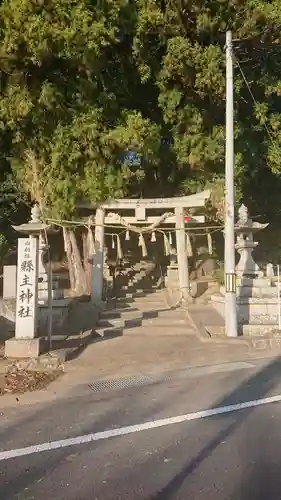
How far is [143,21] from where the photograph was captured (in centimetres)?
1317

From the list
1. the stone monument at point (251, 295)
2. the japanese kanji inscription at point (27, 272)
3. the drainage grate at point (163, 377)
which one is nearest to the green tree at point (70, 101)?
the stone monument at point (251, 295)

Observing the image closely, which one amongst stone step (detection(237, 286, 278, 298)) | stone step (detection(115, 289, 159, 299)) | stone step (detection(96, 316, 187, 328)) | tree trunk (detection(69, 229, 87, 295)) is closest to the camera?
stone step (detection(96, 316, 187, 328))

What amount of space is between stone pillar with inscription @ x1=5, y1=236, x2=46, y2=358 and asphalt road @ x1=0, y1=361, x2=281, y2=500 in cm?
198

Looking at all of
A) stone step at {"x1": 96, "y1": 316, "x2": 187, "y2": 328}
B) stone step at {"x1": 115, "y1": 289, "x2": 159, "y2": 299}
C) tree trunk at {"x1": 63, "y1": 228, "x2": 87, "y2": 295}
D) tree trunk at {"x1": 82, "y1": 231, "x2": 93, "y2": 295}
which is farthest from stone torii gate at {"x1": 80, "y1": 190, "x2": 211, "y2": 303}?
stone step at {"x1": 96, "y1": 316, "x2": 187, "y2": 328}

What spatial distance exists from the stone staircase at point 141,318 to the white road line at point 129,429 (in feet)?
18.5

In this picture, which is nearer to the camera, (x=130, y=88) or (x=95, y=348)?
(x=95, y=348)

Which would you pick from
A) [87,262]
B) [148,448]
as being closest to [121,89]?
[87,262]

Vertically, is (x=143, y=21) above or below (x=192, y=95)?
above

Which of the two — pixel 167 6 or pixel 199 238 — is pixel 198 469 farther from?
pixel 199 238

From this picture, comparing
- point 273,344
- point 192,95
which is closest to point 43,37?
point 192,95

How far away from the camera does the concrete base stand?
8195 millimetres

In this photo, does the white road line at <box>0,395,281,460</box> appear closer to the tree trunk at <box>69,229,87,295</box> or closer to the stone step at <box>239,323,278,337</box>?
the stone step at <box>239,323,278,337</box>

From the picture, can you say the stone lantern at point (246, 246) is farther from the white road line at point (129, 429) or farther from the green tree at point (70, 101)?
the white road line at point (129, 429)

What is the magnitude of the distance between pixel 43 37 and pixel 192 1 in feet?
15.2
